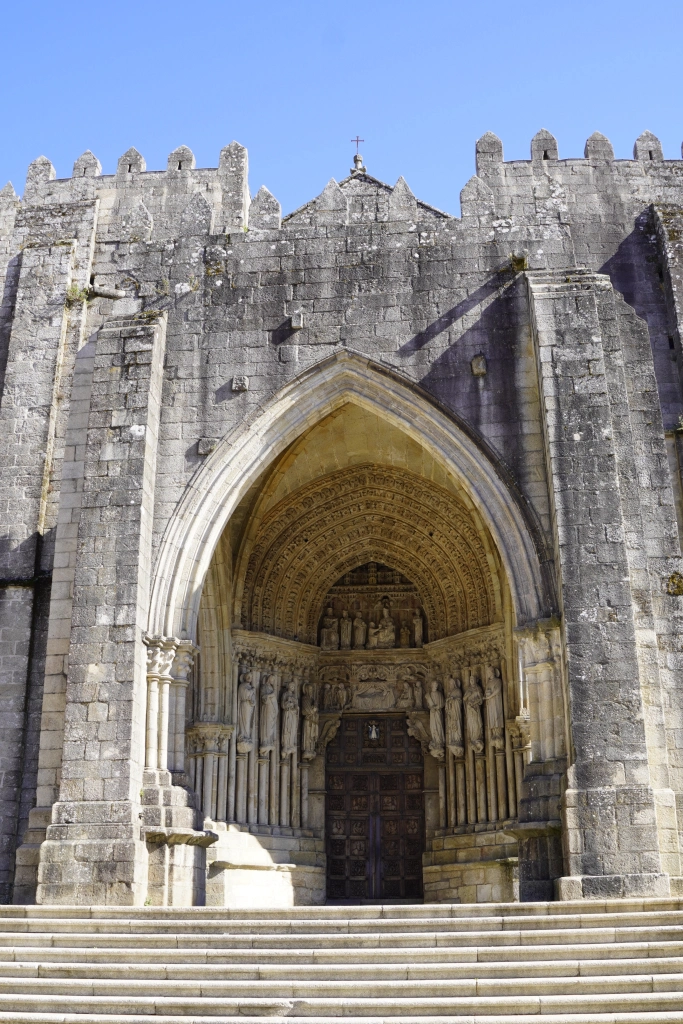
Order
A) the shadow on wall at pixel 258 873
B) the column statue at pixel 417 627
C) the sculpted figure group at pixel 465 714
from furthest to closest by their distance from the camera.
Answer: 1. the column statue at pixel 417 627
2. the sculpted figure group at pixel 465 714
3. the shadow on wall at pixel 258 873

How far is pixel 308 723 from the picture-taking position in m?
12.9

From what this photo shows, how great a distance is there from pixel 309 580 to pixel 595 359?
497 cm

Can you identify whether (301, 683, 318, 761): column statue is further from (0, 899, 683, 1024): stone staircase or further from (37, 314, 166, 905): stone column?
(0, 899, 683, 1024): stone staircase

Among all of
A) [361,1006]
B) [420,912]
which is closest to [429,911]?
[420,912]

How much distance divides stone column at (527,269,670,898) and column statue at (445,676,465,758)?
11.2ft

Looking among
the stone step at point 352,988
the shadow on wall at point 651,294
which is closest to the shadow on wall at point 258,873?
the stone step at point 352,988

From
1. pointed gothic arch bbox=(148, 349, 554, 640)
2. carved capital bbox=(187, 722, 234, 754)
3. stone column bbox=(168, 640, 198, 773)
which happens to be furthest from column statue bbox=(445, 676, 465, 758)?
stone column bbox=(168, 640, 198, 773)

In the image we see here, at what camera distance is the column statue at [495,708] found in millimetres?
11828

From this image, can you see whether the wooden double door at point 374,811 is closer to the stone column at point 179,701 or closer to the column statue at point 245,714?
the column statue at point 245,714

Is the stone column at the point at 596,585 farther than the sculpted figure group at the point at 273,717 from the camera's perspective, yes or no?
No

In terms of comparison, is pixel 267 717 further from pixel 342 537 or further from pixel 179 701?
pixel 179 701

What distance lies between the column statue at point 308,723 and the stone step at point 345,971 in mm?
5845

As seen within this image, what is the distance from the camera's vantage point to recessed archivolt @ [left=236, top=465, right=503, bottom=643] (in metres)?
12.9

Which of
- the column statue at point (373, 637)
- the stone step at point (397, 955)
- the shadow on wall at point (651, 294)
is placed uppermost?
the shadow on wall at point (651, 294)
